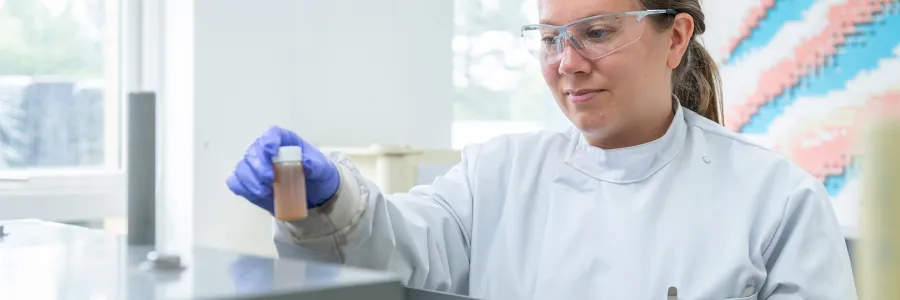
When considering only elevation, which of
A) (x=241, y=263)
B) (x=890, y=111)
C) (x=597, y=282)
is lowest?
(x=597, y=282)

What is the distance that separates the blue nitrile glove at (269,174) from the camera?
3.51 feet

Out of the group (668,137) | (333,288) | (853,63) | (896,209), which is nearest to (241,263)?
(333,288)

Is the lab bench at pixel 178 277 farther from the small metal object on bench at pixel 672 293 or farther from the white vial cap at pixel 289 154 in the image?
the small metal object on bench at pixel 672 293

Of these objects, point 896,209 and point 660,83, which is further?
point 660,83

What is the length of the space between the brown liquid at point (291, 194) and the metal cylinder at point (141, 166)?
6.7 inches

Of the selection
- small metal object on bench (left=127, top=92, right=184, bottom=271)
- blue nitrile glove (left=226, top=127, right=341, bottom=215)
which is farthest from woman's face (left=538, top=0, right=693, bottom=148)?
small metal object on bench (left=127, top=92, right=184, bottom=271)

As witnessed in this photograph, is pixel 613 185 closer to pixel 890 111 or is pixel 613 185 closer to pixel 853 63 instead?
pixel 890 111

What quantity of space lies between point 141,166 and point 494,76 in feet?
7.97

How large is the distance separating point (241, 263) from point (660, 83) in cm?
85

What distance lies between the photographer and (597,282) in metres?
1.30

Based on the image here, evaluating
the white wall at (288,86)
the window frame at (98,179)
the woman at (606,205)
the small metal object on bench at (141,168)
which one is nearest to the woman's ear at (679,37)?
the woman at (606,205)

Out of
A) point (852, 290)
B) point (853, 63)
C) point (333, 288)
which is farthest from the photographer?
point (853, 63)

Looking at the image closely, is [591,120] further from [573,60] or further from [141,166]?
[141,166]

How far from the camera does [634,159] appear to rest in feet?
4.54
